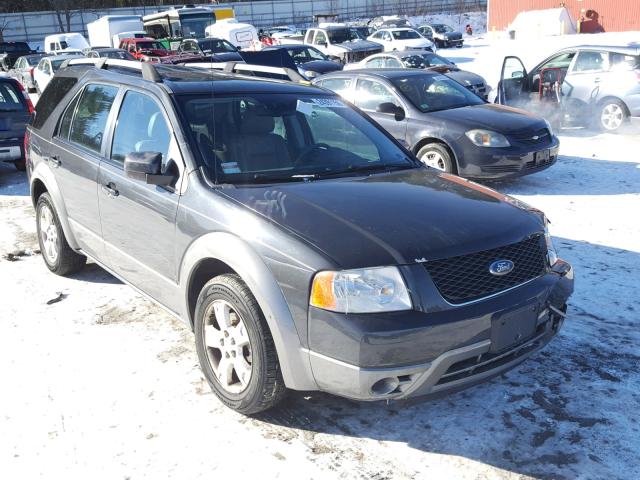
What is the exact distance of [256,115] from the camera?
4.24 meters

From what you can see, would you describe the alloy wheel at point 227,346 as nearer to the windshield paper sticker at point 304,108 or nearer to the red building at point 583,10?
the windshield paper sticker at point 304,108

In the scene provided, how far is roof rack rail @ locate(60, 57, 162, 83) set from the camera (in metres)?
4.31

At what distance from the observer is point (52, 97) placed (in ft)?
18.7

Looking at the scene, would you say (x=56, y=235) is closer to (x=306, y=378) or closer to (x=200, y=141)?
(x=200, y=141)

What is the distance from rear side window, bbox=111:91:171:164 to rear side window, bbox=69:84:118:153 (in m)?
0.22

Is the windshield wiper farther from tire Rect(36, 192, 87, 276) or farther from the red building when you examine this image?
the red building

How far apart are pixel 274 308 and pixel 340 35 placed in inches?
1107

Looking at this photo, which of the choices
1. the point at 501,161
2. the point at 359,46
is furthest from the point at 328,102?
the point at 359,46

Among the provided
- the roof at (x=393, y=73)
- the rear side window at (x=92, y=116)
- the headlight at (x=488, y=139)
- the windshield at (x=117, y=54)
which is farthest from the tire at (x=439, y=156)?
the windshield at (x=117, y=54)

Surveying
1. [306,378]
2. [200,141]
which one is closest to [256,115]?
[200,141]

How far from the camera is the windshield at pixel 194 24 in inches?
1264

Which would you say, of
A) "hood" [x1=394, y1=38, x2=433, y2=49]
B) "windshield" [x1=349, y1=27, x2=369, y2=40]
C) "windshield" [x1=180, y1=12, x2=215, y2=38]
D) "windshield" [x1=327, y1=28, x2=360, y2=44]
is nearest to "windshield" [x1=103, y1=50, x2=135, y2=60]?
"windshield" [x1=180, y1=12, x2=215, y2=38]

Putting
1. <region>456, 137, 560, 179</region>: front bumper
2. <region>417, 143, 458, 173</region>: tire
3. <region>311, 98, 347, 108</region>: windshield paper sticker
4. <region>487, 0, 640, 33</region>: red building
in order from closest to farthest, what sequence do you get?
<region>311, 98, 347, 108</region>: windshield paper sticker → <region>456, 137, 560, 179</region>: front bumper → <region>417, 143, 458, 173</region>: tire → <region>487, 0, 640, 33</region>: red building

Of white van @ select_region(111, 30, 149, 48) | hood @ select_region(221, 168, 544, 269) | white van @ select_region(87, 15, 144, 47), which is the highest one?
white van @ select_region(87, 15, 144, 47)
